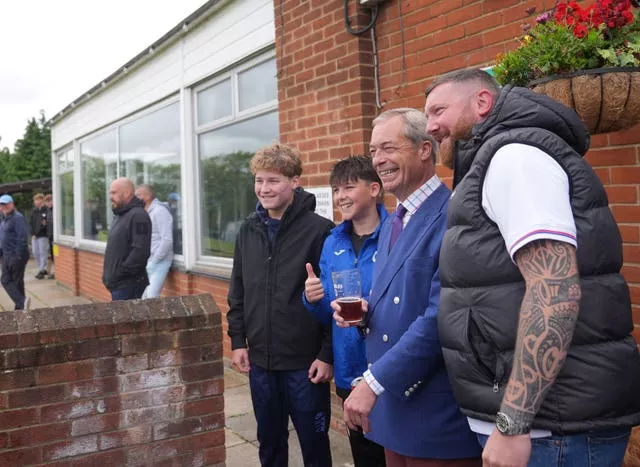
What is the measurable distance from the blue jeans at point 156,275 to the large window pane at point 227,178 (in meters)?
0.55

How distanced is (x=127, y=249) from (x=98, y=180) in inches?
249

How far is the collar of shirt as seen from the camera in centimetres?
242

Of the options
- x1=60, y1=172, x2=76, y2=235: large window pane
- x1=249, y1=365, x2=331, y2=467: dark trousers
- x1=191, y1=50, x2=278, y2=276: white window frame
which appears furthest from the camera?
x1=60, y1=172, x2=76, y2=235: large window pane

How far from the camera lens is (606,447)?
5.63 feet

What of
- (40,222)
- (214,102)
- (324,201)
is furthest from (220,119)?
(40,222)

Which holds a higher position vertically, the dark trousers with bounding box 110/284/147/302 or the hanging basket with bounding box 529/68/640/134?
the hanging basket with bounding box 529/68/640/134

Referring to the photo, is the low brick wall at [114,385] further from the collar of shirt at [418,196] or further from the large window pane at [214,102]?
the large window pane at [214,102]

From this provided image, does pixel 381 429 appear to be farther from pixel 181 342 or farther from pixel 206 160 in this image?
pixel 206 160

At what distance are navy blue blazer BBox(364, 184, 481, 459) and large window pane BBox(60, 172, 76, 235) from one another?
12610 mm

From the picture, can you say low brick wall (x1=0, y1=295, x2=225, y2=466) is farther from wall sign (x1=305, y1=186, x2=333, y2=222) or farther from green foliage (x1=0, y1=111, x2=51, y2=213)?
green foliage (x1=0, y1=111, x2=51, y2=213)

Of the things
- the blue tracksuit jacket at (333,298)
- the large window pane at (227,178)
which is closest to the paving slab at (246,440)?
the blue tracksuit jacket at (333,298)

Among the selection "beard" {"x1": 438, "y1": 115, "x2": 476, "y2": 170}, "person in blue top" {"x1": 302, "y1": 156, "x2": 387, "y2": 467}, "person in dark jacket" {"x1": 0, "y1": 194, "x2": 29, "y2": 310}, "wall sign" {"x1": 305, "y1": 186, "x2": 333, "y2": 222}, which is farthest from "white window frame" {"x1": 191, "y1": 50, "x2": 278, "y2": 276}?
"beard" {"x1": 438, "y1": 115, "x2": 476, "y2": 170}

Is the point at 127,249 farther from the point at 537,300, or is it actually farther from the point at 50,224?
the point at 50,224

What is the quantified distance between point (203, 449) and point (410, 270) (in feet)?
5.37
